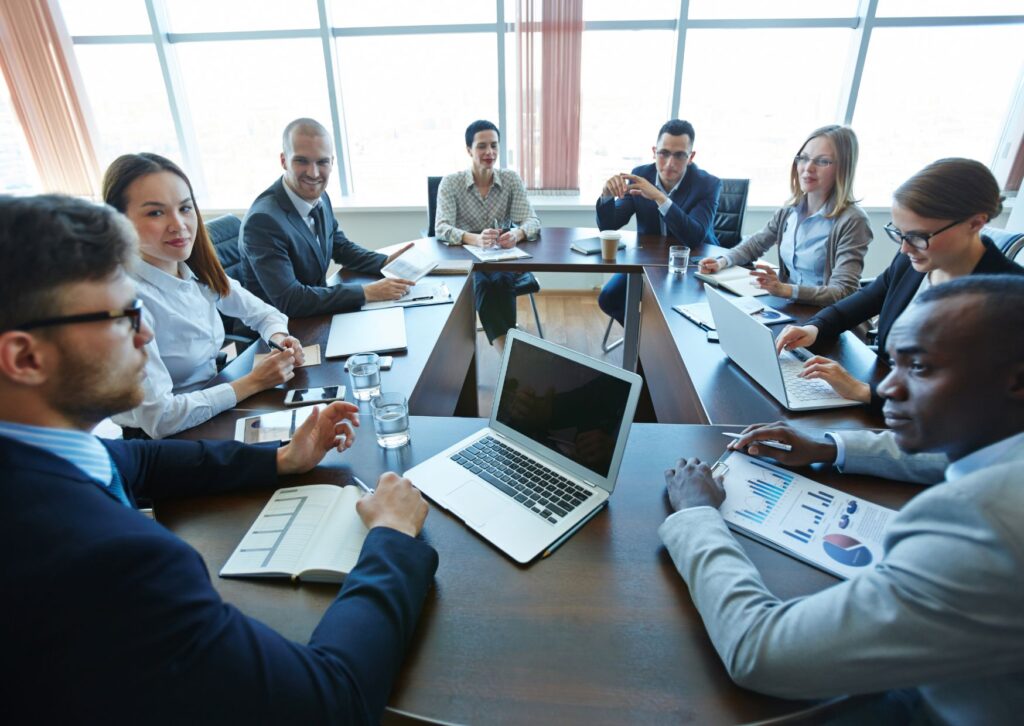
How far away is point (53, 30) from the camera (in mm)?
3967

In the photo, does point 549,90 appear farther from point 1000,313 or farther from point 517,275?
point 1000,313

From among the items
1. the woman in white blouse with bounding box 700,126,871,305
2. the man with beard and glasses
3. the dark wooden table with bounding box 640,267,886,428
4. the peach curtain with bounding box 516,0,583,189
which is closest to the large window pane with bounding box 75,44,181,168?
the peach curtain with bounding box 516,0,583,189

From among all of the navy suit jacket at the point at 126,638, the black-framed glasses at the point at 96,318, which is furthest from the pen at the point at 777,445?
the black-framed glasses at the point at 96,318

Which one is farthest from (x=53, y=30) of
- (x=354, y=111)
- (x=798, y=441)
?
(x=798, y=441)

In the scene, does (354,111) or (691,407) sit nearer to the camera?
(691,407)

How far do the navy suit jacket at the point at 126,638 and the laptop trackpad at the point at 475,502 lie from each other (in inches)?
11.4

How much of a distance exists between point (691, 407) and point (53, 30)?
5.31 meters

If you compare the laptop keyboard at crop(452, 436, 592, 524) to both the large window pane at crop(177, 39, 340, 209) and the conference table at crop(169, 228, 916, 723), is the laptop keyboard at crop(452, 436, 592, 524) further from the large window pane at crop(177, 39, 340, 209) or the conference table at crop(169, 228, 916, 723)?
the large window pane at crop(177, 39, 340, 209)

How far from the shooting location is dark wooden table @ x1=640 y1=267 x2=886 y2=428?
125cm

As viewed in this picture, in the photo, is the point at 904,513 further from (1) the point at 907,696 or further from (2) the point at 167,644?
(2) the point at 167,644

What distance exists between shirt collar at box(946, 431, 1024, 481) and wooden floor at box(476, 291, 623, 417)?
230 centimetres

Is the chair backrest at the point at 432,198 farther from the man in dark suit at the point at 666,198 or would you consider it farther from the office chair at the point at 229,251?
the office chair at the point at 229,251

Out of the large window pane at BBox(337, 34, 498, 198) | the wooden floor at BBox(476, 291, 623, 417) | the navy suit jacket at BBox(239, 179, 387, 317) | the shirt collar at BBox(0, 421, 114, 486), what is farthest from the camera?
the large window pane at BBox(337, 34, 498, 198)

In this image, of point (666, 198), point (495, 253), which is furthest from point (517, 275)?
point (666, 198)
